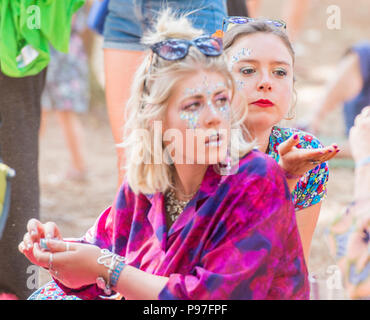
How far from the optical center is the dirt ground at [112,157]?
449cm

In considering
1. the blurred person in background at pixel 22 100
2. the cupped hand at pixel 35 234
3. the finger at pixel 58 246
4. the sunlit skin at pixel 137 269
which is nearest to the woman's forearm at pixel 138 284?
the sunlit skin at pixel 137 269

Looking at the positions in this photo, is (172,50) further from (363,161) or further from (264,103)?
(363,161)

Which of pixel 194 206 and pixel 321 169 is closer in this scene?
pixel 194 206

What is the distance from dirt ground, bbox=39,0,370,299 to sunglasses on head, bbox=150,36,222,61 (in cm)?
96

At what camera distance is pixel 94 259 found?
1.99 m

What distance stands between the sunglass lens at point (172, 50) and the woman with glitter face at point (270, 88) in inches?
12.4

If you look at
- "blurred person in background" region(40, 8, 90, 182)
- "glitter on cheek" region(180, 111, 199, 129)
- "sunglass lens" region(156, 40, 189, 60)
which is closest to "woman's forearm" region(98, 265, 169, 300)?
Result: "glitter on cheek" region(180, 111, 199, 129)

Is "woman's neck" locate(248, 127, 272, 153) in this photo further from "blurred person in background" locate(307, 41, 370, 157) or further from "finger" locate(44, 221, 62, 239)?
"blurred person in background" locate(307, 41, 370, 157)

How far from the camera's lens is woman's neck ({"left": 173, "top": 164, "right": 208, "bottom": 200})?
6.95ft

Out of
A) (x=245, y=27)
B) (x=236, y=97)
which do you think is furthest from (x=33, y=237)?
(x=245, y=27)

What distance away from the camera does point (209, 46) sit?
2.06 metres

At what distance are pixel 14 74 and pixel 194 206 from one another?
3.63ft

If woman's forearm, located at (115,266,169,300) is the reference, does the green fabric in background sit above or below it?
above

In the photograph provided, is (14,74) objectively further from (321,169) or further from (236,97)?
(321,169)
